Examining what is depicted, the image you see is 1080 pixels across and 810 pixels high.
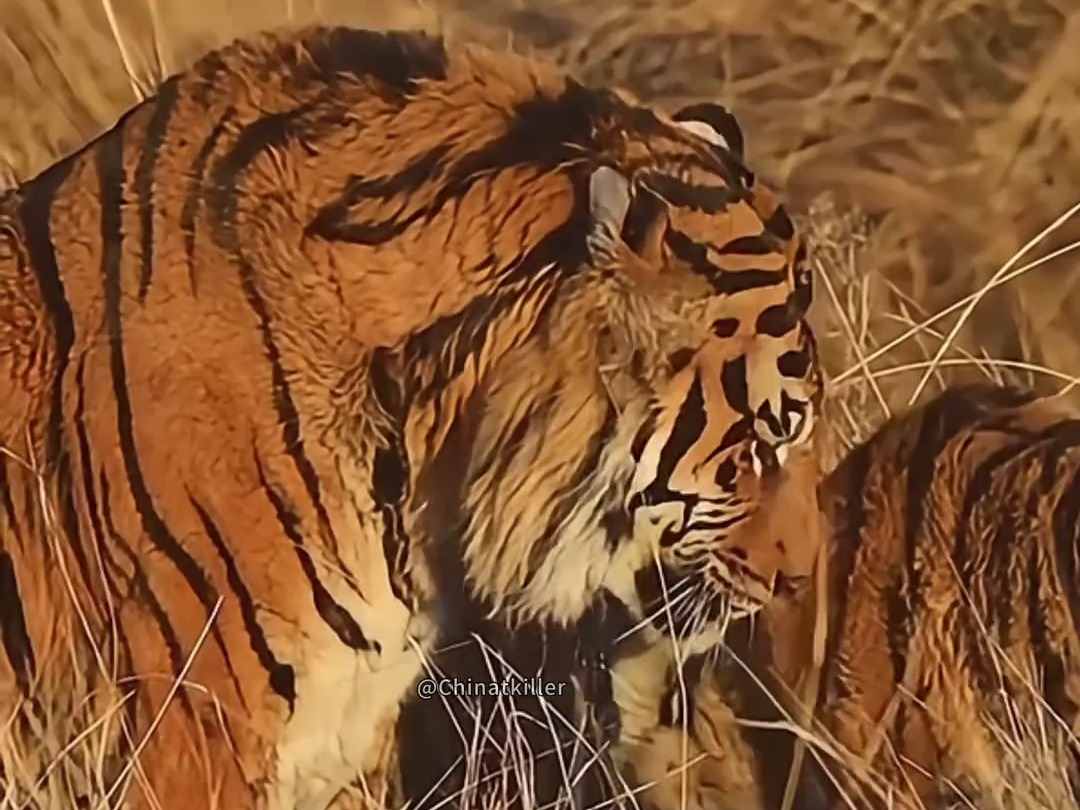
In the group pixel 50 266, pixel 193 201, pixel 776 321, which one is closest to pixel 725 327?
pixel 776 321

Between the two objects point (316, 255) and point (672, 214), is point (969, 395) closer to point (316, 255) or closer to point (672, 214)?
point (672, 214)

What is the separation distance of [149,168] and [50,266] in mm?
113

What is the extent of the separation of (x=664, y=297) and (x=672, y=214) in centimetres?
7

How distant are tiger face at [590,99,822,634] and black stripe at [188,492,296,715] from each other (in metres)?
0.28

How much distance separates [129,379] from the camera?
1176 mm

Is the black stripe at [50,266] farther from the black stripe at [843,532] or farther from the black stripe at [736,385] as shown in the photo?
the black stripe at [843,532]

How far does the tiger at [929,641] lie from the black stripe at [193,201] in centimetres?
48

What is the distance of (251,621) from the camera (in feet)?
3.84

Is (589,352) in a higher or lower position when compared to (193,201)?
lower

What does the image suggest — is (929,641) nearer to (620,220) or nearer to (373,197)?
(620,220)

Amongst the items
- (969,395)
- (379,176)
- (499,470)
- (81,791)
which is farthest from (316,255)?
(969,395)

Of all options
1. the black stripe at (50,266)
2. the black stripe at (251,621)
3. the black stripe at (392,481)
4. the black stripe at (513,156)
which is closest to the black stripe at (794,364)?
the black stripe at (513,156)

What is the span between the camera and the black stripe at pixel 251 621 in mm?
1165

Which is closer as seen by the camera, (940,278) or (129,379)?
(129,379)
